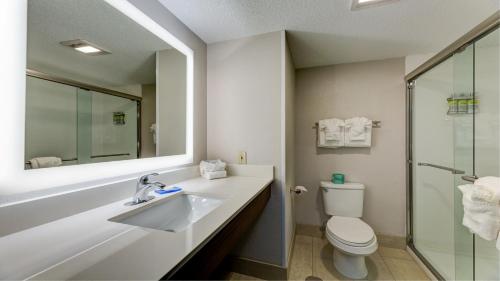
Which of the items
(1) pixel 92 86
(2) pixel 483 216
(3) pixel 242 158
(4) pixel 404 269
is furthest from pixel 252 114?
(4) pixel 404 269

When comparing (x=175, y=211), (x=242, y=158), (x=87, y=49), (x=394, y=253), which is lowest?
(x=394, y=253)

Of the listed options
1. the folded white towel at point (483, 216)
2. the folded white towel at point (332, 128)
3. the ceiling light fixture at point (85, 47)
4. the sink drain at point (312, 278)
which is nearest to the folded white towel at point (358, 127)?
the folded white towel at point (332, 128)

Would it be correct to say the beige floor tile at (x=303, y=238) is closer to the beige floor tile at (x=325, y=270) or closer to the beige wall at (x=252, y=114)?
the beige floor tile at (x=325, y=270)

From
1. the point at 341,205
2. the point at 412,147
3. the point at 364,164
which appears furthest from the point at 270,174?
the point at 412,147

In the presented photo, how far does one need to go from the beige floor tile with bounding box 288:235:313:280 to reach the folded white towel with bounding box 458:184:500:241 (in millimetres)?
1145

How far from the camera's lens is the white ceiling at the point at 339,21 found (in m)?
1.25

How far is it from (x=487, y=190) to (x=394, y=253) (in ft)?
4.36

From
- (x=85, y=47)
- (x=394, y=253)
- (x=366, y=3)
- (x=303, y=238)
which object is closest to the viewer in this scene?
(x=85, y=47)

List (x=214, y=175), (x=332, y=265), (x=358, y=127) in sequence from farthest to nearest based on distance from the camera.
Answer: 1. (x=358, y=127)
2. (x=332, y=265)
3. (x=214, y=175)

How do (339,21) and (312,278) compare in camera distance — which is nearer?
(339,21)

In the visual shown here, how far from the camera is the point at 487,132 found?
4.57ft

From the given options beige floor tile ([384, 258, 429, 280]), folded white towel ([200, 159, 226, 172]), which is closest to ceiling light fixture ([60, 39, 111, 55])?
folded white towel ([200, 159, 226, 172])

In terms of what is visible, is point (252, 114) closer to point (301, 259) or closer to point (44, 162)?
point (44, 162)

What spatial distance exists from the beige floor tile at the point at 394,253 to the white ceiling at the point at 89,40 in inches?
104
